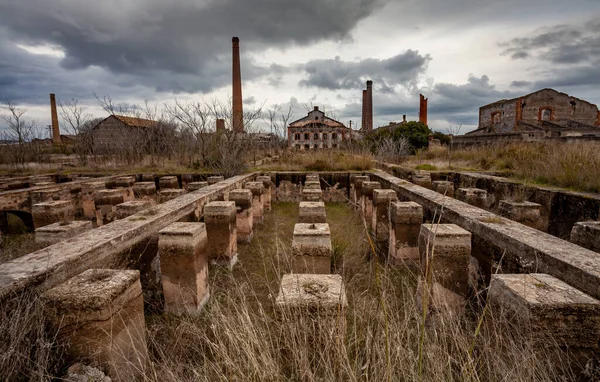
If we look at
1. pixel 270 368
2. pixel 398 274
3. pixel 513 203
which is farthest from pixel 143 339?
pixel 513 203

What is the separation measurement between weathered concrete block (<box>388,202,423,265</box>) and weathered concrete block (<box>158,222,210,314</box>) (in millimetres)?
2385

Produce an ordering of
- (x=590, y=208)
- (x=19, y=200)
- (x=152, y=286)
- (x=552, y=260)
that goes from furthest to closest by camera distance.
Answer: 1. (x=19, y=200)
2. (x=590, y=208)
3. (x=152, y=286)
4. (x=552, y=260)

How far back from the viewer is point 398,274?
3.73 meters

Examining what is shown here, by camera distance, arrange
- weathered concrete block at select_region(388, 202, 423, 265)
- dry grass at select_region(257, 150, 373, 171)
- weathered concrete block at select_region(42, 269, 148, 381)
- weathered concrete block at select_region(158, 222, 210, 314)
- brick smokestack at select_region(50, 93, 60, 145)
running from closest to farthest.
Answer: weathered concrete block at select_region(42, 269, 148, 381) < weathered concrete block at select_region(158, 222, 210, 314) < weathered concrete block at select_region(388, 202, 423, 265) < dry grass at select_region(257, 150, 373, 171) < brick smokestack at select_region(50, 93, 60, 145)

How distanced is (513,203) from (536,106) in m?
28.0

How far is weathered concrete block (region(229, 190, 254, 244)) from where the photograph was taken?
5014mm

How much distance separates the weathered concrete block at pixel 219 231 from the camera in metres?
3.79

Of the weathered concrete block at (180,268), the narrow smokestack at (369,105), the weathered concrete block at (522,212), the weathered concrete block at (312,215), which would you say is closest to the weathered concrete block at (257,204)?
the weathered concrete block at (312,215)

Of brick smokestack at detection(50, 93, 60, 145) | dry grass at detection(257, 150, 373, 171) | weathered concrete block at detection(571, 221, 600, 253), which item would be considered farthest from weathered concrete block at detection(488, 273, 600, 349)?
brick smokestack at detection(50, 93, 60, 145)

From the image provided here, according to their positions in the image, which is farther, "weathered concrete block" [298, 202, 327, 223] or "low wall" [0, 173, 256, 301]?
"weathered concrete block" [298, 202, 327, 223]

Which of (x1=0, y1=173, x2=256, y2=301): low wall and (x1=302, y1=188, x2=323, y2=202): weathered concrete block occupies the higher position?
(x1=302, y1=188, x2=323, y2=202): weathered concrete block

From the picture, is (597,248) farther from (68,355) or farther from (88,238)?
(88,238)

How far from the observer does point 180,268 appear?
9.12 ft

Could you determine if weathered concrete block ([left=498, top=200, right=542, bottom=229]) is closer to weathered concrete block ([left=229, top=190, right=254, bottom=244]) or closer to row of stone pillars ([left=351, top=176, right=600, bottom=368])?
row of stone pillars ([left=351, top=176, right=600, bottom=368])
